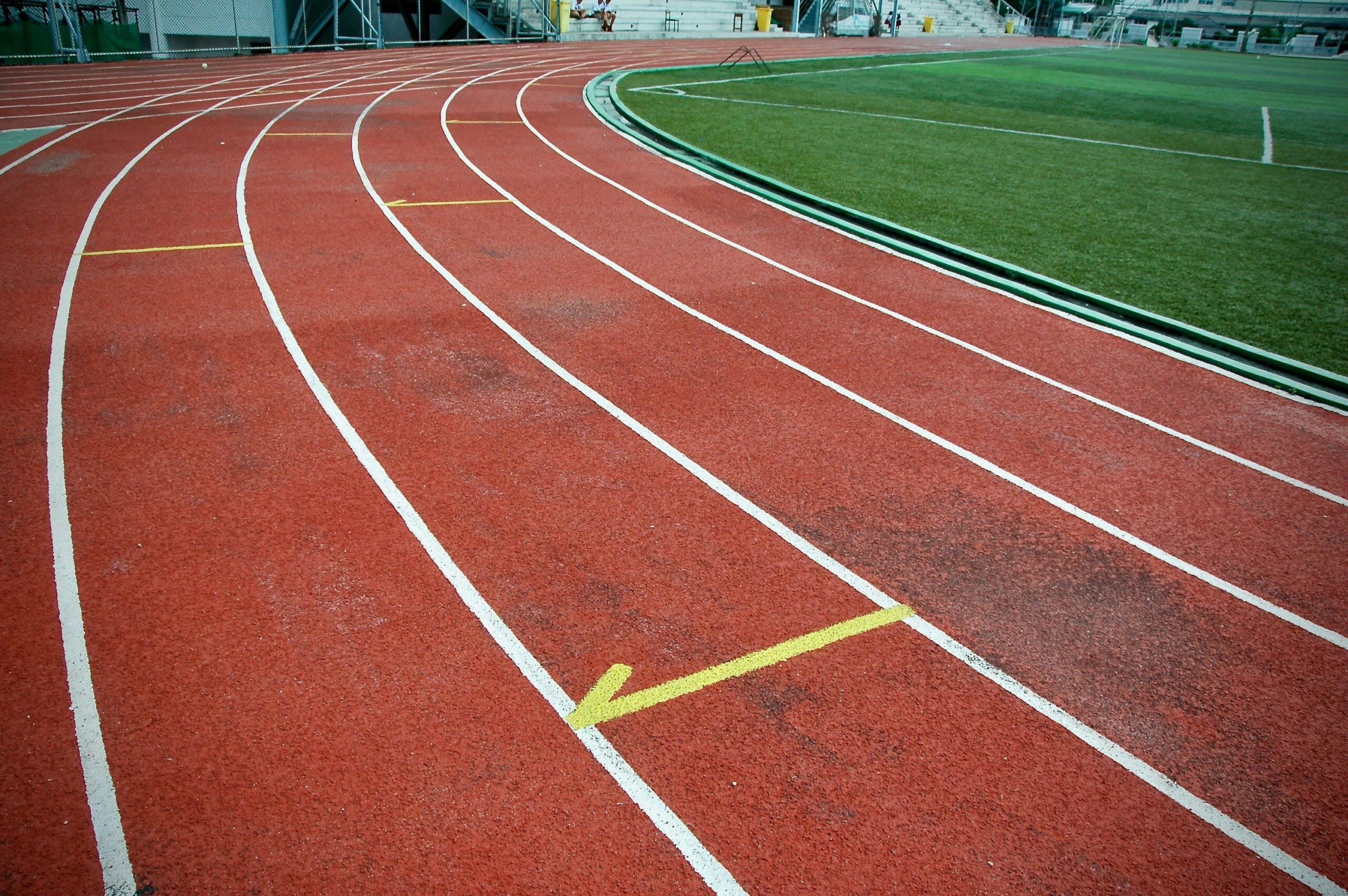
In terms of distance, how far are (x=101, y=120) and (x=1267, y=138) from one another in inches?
935

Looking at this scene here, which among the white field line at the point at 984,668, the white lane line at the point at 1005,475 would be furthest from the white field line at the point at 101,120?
the white field line at the point at 984,668

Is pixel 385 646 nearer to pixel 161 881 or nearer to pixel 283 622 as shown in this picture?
pixel 283 622

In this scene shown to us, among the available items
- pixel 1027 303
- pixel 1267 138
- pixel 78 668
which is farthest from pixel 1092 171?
pixel 78 668

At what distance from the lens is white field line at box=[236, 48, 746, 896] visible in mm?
3340

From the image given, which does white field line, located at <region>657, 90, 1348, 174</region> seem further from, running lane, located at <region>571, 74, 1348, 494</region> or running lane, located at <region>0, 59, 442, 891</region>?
running lane, located at <region>0, 59, 442, 891</region>

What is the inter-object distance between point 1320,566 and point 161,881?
606cm

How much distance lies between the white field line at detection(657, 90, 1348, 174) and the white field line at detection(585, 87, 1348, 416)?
756 cm

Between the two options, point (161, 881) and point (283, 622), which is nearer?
point (161, 881)

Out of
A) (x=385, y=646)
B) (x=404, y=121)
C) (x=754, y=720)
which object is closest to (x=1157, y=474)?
(x=754, y=720)

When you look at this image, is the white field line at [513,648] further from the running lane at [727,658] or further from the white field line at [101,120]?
the white field line at [101,120]

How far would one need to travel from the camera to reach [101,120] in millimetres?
15539

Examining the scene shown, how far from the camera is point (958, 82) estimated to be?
27453mm

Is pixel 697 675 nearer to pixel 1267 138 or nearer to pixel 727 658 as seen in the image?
pixel 727 658

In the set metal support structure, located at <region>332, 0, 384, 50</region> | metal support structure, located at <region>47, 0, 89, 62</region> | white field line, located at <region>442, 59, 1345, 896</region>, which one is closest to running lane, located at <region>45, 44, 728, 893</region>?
white field line, located at <region>442, 59, 1345, 896</region>
